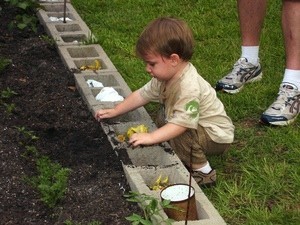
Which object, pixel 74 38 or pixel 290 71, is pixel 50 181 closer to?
pixel 290 71

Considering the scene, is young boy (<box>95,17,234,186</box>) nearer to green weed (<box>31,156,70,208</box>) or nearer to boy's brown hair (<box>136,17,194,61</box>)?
boy's brown hair (<box>136,17,194,61</box>)

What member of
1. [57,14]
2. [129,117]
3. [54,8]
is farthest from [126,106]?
[54,8]

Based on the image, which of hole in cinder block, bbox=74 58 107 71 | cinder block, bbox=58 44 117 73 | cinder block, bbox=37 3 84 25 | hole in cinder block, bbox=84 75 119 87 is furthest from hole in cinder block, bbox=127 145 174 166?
cinder block, bbox=37 3 84 25

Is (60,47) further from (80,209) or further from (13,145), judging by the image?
(80,209)

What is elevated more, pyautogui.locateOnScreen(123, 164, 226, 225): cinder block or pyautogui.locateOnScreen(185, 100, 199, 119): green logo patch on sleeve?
pyautogui.locateOnScreen(185, 100, 199, 119): green logo patch on sleeve

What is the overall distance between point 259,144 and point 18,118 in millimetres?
1320

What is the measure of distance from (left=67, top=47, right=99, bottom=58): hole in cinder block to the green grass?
200mm

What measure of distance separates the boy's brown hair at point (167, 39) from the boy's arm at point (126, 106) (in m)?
0.38

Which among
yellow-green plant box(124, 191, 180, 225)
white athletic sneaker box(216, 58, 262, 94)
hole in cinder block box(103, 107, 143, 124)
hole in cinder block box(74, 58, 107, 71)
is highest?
yellow-green plant box(124, 191, 180, 225)

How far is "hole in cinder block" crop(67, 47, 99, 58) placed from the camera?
5.18 meters

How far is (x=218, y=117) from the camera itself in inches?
151

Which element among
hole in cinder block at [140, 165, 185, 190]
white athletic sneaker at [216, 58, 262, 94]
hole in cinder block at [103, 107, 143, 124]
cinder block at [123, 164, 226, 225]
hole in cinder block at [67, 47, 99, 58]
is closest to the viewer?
cinder block at [123, 164, 226, 225]

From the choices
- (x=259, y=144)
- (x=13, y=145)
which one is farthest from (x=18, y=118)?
(x=259, y=144)

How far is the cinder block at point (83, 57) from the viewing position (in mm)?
4867
